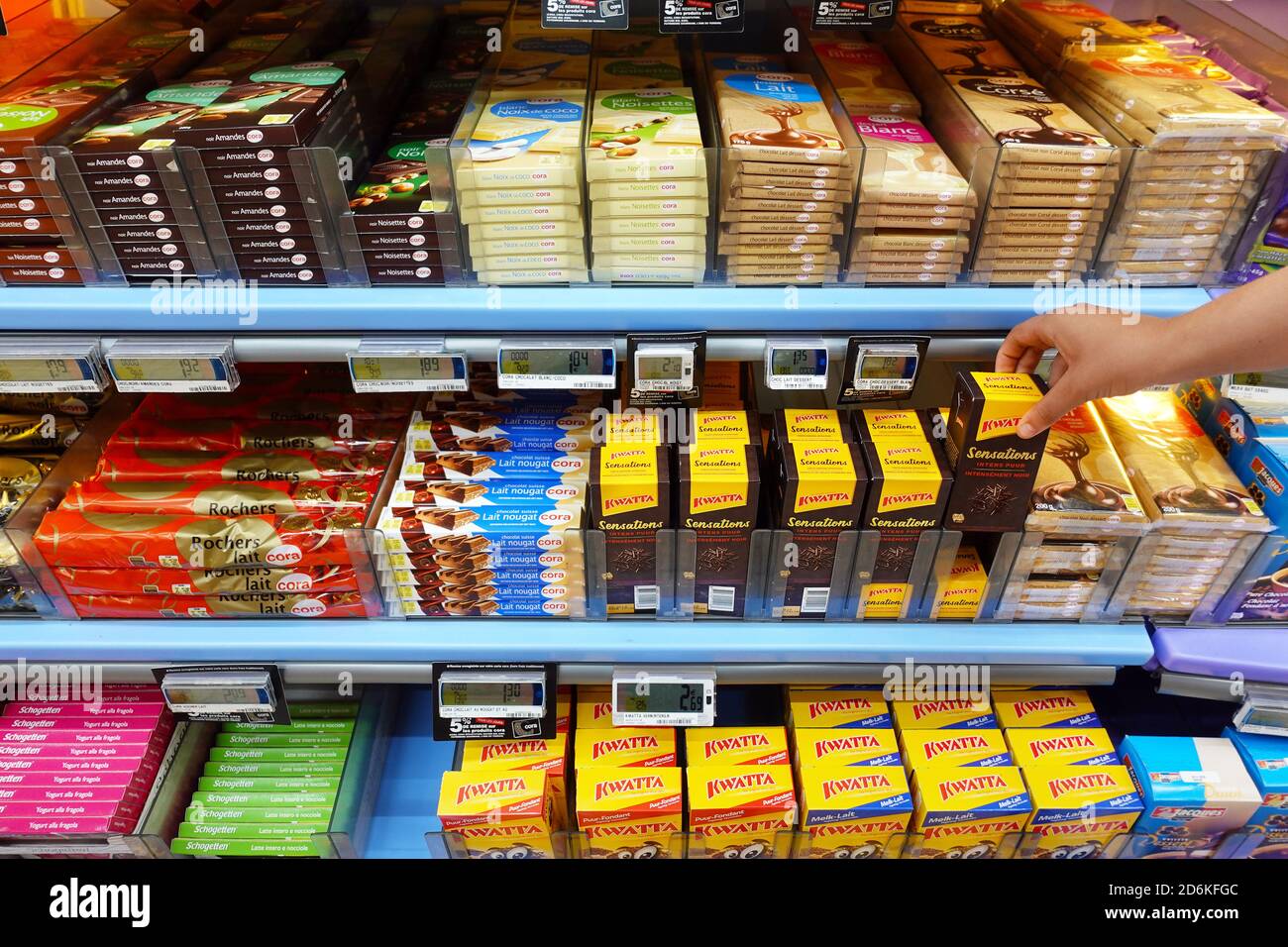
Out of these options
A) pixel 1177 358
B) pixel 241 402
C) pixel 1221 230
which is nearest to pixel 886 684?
pixel 1177 358

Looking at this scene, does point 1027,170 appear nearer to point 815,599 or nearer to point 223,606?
point 815,599

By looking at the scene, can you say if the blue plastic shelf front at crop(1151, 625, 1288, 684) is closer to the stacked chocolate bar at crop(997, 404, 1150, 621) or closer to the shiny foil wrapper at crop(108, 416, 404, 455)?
the stacked chocolate bar at crop(997, 404, 1150, 621)

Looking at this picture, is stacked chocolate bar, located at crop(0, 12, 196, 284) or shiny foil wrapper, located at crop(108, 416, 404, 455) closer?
stacked chocolate bar, located at crop(0, 12, 196, 284)

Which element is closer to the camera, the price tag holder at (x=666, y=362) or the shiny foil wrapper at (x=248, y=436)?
the price tag holder at (x=666, y=362)

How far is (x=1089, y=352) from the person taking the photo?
1170 mm

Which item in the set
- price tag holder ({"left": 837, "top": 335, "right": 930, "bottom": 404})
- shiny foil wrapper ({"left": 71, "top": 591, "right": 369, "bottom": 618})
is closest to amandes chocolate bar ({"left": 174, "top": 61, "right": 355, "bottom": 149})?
shiny foil wrapper ({"left": 71, "top": 591, "right": 369, "bottom": 618})

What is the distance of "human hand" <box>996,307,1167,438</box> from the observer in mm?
1129

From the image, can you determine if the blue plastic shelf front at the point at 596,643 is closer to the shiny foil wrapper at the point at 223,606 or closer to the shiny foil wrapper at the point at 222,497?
the shiny foil wrapper at the point at 223,606

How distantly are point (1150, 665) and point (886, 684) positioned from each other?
0.46 metres

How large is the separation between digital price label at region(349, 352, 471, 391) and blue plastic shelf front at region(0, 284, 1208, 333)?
0.05 m

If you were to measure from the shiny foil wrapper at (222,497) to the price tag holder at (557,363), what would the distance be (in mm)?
370

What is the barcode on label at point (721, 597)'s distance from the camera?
1502 millimetres

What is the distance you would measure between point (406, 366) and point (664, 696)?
752 mm

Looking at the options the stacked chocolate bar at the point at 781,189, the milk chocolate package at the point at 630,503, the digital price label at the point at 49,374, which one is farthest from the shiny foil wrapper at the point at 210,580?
the stacked chocolate bar at the point at 781,189
